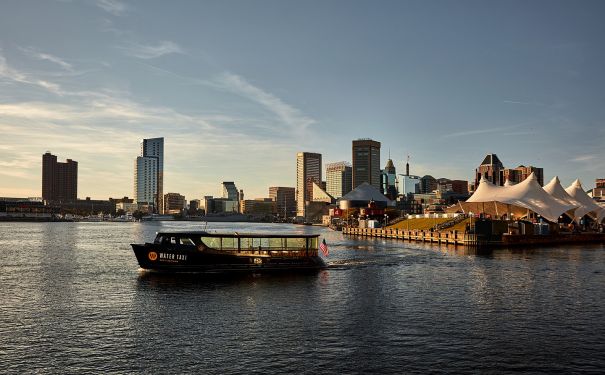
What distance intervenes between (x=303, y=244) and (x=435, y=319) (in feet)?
96.7

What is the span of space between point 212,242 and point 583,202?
13499 centimetres

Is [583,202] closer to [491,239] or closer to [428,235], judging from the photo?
[428,235]

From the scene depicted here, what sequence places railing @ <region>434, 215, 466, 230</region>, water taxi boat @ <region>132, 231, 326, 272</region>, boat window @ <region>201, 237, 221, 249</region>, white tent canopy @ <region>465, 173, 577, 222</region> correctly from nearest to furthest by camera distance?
water taxi boat @ <region>132, 231, 326, 272</region> < boat window @ <region>201, 237, 221, 249</region> < white tent canopy @ <region>465, 173, 577, 222</region> < railing @ <region>434, 215, 466, 230</region>

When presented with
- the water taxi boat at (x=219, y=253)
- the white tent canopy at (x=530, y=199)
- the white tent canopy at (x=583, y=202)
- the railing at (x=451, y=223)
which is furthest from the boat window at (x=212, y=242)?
the white tent canopy at (x=583, y=202)

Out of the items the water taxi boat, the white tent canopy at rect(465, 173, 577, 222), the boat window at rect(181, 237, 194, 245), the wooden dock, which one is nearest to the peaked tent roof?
the white tent canopy at rect(465, 173, 577, 222)

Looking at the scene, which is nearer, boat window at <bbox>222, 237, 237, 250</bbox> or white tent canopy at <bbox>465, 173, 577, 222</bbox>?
boat window at <bbox>222, 237, 237, 250</bbox>

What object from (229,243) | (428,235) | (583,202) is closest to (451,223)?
(428,235)

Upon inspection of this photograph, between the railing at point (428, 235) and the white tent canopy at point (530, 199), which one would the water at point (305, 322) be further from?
the white tent canopy at point (530, 199)

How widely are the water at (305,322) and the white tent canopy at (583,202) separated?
9959cm

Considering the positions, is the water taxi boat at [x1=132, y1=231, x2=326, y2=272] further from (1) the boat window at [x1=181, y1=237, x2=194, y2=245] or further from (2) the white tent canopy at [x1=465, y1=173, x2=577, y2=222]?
(2) the white tent canopy at [x1=465, y1=173, x2=577, y2=222]

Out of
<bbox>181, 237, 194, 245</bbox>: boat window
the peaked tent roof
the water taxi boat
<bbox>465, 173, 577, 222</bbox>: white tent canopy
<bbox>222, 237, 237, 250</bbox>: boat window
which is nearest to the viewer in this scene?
the water taxi boat

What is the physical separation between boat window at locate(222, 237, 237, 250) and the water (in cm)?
521

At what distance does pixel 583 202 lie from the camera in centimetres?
15600

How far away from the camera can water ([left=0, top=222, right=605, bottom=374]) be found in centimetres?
2789
